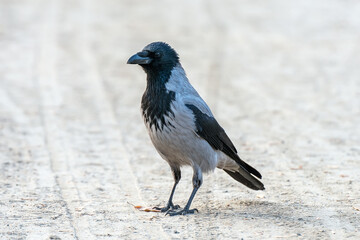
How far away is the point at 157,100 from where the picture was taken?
6.44 meters

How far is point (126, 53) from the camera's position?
14.6m

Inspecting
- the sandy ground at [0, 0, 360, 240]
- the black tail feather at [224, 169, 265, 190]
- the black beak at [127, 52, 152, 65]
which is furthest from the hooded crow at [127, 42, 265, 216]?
the sandy ground at [0, 0, 360, 240]

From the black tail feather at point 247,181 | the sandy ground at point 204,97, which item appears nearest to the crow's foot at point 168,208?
the sandy ground at point 204,97

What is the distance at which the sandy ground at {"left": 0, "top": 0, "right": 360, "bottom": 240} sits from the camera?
20.6ft

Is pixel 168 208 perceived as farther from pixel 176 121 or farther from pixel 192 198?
pixel 176 121

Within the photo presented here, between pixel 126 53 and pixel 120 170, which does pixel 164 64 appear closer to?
pixel 120 170

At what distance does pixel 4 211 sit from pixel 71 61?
7.72m

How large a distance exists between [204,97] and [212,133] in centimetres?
474

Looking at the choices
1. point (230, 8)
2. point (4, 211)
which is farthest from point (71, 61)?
point (4, 211)

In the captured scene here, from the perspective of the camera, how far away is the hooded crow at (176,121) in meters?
6.37

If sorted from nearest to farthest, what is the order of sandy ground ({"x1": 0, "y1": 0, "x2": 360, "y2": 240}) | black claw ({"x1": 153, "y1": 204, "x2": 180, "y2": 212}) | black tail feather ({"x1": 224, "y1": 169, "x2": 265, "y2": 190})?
sandy ground ({"x1": 0, "y1": 0, "x2": 360, "y2": 240})
black claw ({"x1": 153, "y1": 204, "x2": 180, "y2": 212})
black tail feather ({"x1": 224, "y1": 169, "x2": 265, "y2": 190})

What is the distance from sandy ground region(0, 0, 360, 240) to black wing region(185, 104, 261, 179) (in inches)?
18.3

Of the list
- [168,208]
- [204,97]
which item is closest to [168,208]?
[168,208]

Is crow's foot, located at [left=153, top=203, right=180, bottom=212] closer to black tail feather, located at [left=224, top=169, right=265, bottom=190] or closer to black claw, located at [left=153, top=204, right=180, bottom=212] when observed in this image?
black claw, located at [left=153, top=204, right=180, bottom=212]
